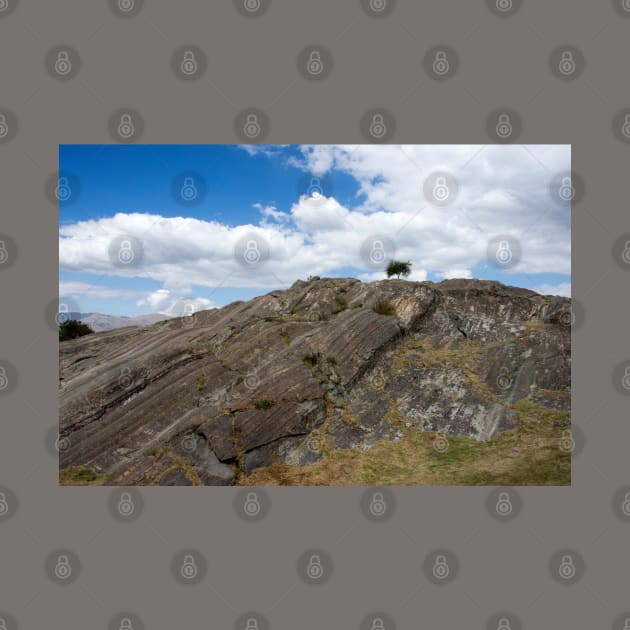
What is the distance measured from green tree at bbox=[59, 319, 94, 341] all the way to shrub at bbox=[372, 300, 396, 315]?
2458 cm

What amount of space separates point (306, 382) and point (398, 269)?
692 inches

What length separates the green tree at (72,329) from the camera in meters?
33.0

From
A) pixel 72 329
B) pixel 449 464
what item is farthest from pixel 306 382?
pixel 72 329

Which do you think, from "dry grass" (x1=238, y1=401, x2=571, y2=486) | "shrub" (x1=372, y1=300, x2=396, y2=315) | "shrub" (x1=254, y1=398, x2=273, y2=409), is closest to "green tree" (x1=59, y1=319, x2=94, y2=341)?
"shrub" (x1=254, y1=398, x2=273, y2=409)

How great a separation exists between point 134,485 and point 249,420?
5584 mm

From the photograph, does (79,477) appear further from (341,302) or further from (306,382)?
(341,302)

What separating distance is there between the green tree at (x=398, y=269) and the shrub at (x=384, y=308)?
22.8 feet

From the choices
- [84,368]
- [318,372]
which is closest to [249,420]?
[318,372]

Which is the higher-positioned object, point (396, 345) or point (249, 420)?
point (396, 345)

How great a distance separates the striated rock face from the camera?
18188mm

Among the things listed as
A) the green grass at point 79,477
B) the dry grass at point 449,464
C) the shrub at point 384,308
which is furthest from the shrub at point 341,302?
the green grass at point 79,477

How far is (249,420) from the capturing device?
1931 centimetres

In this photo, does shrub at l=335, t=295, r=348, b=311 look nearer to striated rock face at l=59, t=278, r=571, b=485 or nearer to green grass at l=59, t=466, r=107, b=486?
striated rock face at l=59, t=278, r=571, b=485

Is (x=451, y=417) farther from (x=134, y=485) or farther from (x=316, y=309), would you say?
(x=134, y=485)
